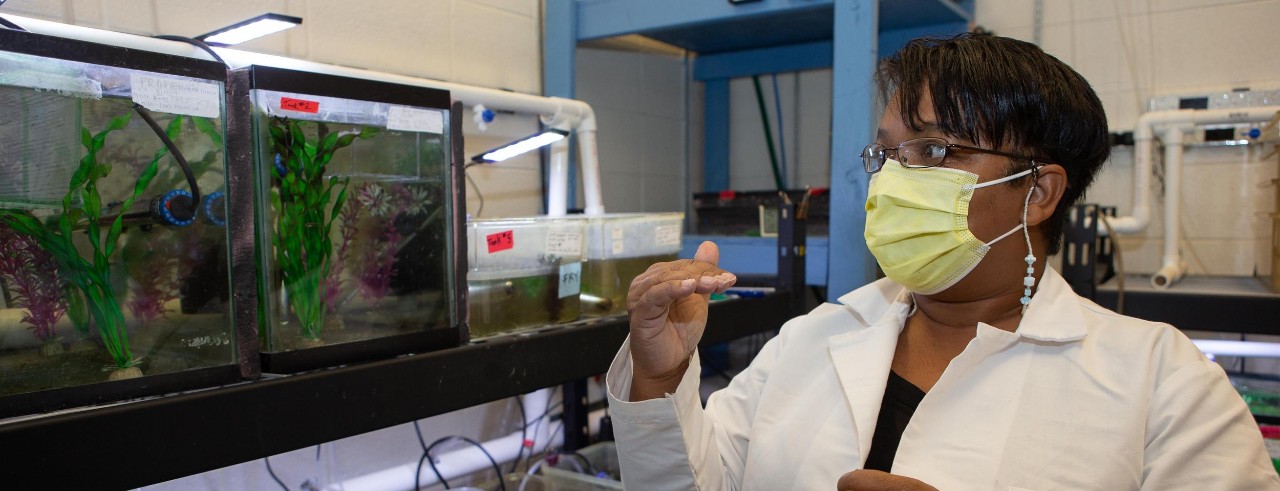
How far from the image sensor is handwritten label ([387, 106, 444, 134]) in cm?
125

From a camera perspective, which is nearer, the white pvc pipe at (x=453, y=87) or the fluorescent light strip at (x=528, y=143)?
the white pvc pipe at (x=453, y=87)

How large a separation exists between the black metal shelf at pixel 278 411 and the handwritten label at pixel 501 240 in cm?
18

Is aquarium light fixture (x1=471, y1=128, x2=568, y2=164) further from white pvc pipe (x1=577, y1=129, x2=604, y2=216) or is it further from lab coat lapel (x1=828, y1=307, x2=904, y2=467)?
lab coat lapel (x1=828, y1=307, x2=904, y2=467)

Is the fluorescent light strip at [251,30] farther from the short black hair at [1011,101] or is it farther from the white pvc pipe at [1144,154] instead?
the white pvc pipe at [1144,154]

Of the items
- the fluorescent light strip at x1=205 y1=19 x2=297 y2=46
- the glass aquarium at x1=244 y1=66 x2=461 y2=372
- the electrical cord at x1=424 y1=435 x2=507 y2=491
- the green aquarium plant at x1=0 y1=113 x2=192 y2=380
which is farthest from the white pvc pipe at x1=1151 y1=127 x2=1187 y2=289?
the green aquarium plant at x1=0 y1=113 x2=192 y2=380

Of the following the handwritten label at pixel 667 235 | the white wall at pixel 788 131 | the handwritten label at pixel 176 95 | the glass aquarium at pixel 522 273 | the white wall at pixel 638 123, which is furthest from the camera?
the white wall at pixel 788 131

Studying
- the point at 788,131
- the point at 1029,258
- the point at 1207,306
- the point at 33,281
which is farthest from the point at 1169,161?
the point at 33,281

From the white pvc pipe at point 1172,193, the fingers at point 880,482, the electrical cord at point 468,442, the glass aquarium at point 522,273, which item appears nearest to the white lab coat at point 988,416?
the fingers at point 880,482

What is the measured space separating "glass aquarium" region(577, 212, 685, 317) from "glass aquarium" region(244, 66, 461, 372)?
0.41 metres

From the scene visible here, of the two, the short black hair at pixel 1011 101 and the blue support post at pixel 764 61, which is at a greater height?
the blue support post at pixel 764 61

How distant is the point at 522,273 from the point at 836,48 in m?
0.92

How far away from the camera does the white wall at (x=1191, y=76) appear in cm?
234

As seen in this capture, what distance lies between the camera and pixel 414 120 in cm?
127

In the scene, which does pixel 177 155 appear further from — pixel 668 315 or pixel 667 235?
pixel 667 235
